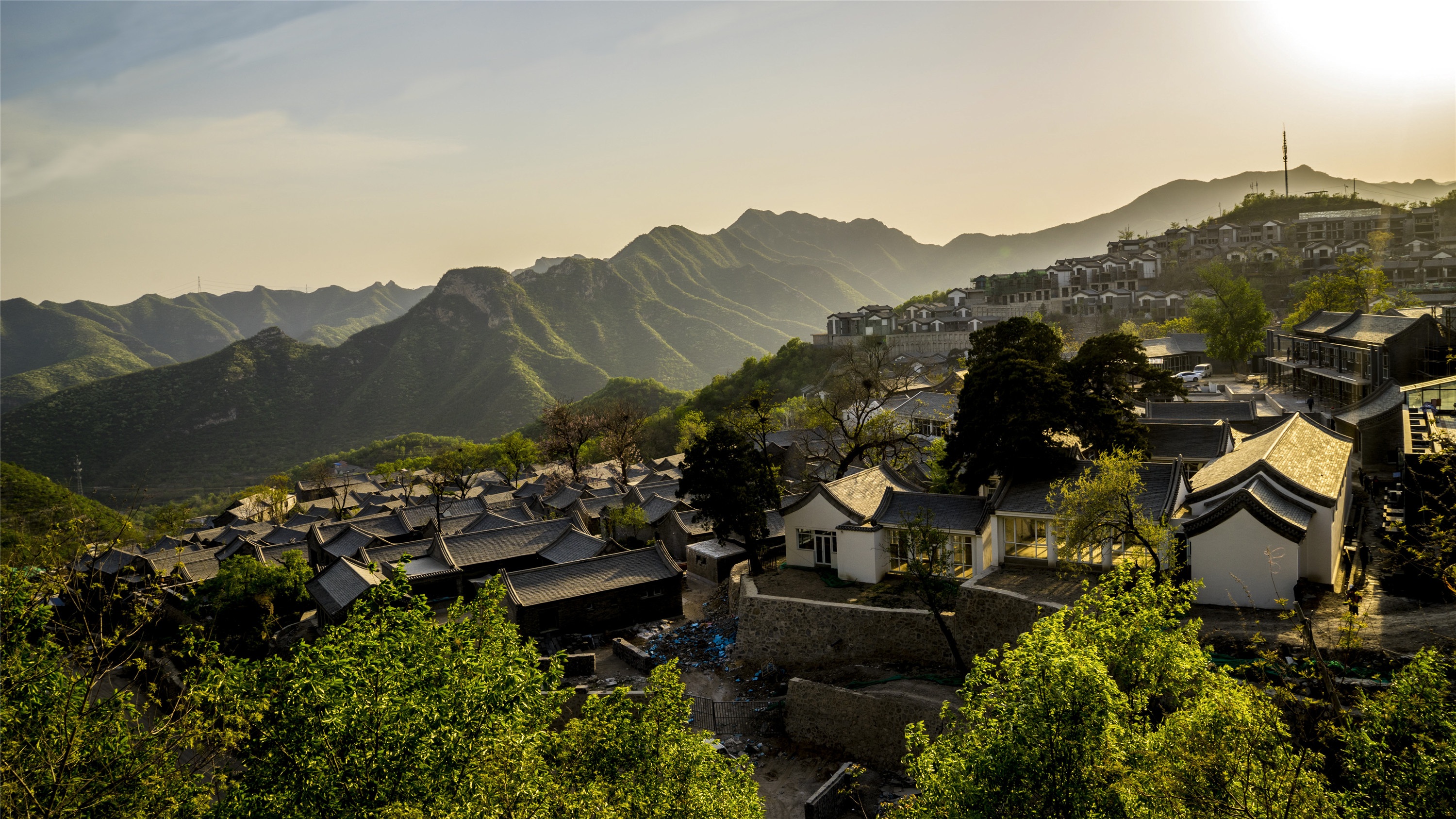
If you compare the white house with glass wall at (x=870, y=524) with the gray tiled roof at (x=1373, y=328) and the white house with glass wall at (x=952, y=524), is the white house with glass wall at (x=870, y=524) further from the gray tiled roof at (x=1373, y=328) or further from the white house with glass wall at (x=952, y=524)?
the gray tiled roof at (x=1373, y=328)

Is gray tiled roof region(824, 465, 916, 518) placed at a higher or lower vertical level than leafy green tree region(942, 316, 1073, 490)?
lower

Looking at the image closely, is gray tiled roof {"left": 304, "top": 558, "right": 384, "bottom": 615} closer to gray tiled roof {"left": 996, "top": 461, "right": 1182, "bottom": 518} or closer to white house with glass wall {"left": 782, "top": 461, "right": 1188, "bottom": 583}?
white house with glass wall {"left": 782, "top": 461, "right": 1188, "bottom": 583}

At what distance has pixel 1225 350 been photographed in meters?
48.6

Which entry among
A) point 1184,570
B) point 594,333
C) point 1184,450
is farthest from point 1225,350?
point 594,333

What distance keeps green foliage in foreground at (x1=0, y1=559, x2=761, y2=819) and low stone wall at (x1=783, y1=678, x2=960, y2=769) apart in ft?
26.9

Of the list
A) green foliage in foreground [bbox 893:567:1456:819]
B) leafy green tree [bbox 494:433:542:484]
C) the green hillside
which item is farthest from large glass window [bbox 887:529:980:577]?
the green hillside

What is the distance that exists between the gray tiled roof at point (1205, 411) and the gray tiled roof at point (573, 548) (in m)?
22.9

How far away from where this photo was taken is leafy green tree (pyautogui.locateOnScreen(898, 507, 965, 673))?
1956 centimetres

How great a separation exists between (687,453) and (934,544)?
32.3 ft

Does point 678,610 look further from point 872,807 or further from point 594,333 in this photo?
point 594,333

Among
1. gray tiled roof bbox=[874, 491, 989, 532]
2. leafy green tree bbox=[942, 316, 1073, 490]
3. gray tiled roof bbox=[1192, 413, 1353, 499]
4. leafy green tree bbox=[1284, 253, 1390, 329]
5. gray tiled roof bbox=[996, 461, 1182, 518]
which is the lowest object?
gray tiled roof bbox=[874, 491, 989, 532]

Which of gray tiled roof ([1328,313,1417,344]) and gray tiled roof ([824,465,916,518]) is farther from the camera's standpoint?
gray tiled roof ([1328,313,1417,344])

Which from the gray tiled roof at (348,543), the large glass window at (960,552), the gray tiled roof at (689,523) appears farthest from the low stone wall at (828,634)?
the gray tiled roof at (348,543)

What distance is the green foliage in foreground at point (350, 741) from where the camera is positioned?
8.78 meters
